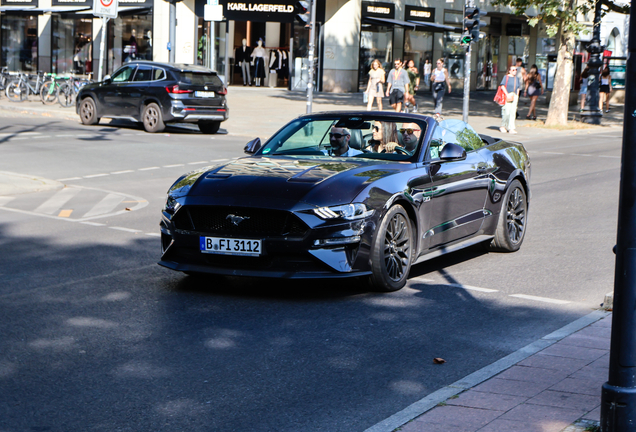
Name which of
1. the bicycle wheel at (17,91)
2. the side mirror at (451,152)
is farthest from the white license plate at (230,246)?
the bicycle wheel at (17,91)

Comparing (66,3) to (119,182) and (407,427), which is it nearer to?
(119,182)

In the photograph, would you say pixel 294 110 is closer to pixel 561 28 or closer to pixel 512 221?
pixel 561 28

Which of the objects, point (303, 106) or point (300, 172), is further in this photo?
point (303, 106)

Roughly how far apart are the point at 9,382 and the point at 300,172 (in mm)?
2999

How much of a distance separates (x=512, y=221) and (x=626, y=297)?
549cm

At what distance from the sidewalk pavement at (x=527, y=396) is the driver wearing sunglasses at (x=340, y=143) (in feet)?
9.22

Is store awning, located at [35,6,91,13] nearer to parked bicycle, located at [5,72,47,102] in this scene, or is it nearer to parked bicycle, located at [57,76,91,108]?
parked bicycle, located at [5,72,47,102]

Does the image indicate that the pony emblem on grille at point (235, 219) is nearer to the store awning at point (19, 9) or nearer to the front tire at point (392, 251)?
the front tire at point (392, 251)

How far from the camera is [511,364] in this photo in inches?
205

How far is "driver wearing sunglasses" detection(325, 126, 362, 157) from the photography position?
7.94 meters

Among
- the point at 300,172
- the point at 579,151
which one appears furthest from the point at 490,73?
the point at 300,172

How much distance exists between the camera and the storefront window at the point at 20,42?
150 ft

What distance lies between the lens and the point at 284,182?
6832mm

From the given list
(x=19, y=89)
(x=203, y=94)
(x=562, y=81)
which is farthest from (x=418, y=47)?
(x=203, y=94)
